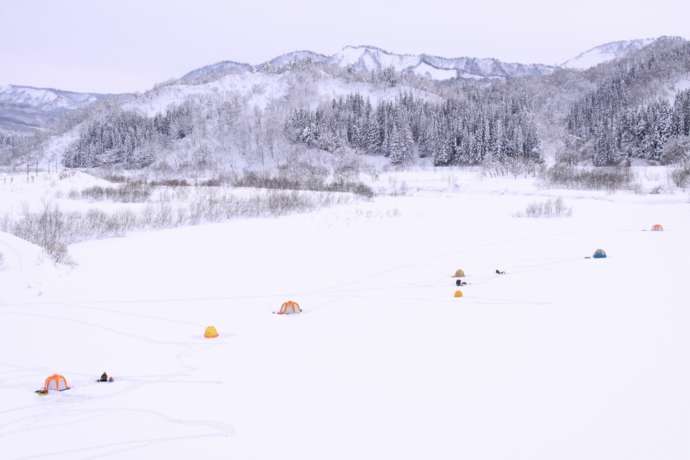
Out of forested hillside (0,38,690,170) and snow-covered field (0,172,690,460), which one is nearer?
snow-covered field (0,172,690,460)

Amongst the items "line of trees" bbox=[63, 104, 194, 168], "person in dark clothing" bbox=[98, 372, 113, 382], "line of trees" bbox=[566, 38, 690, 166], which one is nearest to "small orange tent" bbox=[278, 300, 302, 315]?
"person in dark clothing" bbox=[98, 372, 113, 382]

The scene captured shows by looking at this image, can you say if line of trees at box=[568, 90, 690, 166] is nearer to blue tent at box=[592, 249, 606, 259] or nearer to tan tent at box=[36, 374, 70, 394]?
blue tent at box=[592, 249, 606, 259]

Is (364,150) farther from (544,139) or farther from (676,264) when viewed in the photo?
(676,264)

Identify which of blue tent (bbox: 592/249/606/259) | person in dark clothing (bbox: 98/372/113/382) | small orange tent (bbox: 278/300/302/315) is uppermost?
blue tent (bbox: 592/249/606/259)

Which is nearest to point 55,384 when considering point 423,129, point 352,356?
point 352,356

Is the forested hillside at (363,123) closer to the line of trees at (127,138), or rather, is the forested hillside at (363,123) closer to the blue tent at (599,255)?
the line of trees at (127,138)

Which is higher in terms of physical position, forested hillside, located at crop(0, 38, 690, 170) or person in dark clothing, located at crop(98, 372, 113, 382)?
forested hillside, located at crop(0, 38, 690, 170)

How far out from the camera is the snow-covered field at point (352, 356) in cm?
422

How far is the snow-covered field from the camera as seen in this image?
13.8ft

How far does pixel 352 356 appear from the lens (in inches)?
249

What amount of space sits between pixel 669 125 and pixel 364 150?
41555 millimetres

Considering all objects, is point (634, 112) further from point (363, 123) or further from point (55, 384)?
point (55, 384)

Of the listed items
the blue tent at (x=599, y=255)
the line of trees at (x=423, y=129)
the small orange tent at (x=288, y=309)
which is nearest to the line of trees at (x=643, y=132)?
the line of trees at (x=423, y=129)

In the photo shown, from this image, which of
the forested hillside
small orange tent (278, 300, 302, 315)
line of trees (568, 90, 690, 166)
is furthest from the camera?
the forested hillside
